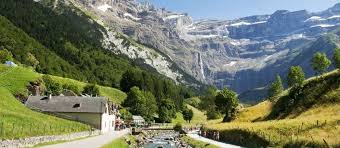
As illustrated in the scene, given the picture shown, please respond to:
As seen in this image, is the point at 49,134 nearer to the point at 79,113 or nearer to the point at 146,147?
the point at 146,147

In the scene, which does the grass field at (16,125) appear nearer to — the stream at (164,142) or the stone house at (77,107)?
the stream at (164,142)

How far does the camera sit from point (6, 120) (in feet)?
209

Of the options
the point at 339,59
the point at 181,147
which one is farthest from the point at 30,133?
the point at 339,59

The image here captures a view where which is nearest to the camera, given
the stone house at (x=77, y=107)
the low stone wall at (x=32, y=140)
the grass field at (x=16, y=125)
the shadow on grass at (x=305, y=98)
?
the low stone wall at (x=32, y=140)

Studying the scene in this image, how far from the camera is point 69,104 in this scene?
5349 inches

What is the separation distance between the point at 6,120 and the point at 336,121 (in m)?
51.4

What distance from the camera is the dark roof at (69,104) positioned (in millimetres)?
134375

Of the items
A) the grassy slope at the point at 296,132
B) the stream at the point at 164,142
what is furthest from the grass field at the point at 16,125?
the grassy slope at the point at 296,132

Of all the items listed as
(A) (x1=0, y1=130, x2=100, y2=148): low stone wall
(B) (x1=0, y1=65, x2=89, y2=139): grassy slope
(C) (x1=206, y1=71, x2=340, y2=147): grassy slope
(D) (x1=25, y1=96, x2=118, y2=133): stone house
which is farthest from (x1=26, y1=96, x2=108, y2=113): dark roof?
(A) (x1=0, y1=130, x2=100, y2=148): low stone wall

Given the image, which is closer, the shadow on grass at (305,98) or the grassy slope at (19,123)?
the grassy slope at (19,123)

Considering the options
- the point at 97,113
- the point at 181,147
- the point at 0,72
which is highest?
the point at 0,72

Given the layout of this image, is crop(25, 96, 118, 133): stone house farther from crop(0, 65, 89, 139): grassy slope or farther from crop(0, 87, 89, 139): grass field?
crop(0, 87, 89, 139): grass field

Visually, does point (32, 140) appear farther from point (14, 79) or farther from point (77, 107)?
point (14, 79)

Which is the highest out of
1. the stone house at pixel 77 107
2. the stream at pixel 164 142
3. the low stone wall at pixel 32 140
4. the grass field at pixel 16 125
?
the stone house at pixel 77 107
